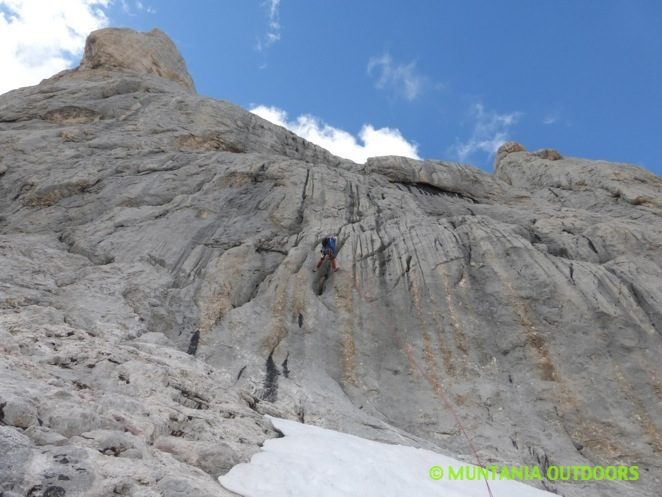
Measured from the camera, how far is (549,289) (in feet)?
63.0

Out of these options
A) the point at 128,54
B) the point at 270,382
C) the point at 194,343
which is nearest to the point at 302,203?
the point at 194,343

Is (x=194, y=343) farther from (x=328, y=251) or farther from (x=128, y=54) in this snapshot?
(x=128, y=54)

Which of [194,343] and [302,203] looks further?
[302,203]

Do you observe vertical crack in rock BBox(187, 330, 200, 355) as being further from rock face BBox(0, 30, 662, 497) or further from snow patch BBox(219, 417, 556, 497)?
snow patch BBox(219, 417, 556, 497)

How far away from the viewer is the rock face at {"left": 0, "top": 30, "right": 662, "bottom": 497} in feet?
28.3

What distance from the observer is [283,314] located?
1831 cm

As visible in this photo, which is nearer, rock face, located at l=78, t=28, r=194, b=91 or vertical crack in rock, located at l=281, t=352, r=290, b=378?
vertical crack in rock, located at l=281, t=352, r=290, b=378

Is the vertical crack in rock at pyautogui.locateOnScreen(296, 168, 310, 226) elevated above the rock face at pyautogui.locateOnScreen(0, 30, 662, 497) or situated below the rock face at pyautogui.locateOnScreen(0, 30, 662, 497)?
above

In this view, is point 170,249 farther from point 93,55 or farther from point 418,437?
point 93,55

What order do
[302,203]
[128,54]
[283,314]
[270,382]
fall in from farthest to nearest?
[128,54], [302,203], [283,314], [270,382]

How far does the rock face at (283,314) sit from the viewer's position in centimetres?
862

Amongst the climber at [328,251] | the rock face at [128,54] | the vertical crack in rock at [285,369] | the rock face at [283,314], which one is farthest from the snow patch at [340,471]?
the rock face at [128,54]

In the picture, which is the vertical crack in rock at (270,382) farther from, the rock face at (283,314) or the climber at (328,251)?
the climber at (328,251)

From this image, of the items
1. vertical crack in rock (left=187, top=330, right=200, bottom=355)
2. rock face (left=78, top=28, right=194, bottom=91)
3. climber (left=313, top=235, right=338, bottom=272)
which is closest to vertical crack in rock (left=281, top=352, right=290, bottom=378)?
vertical crack in rock (left=187, top=330, right=200, bottom=355)
